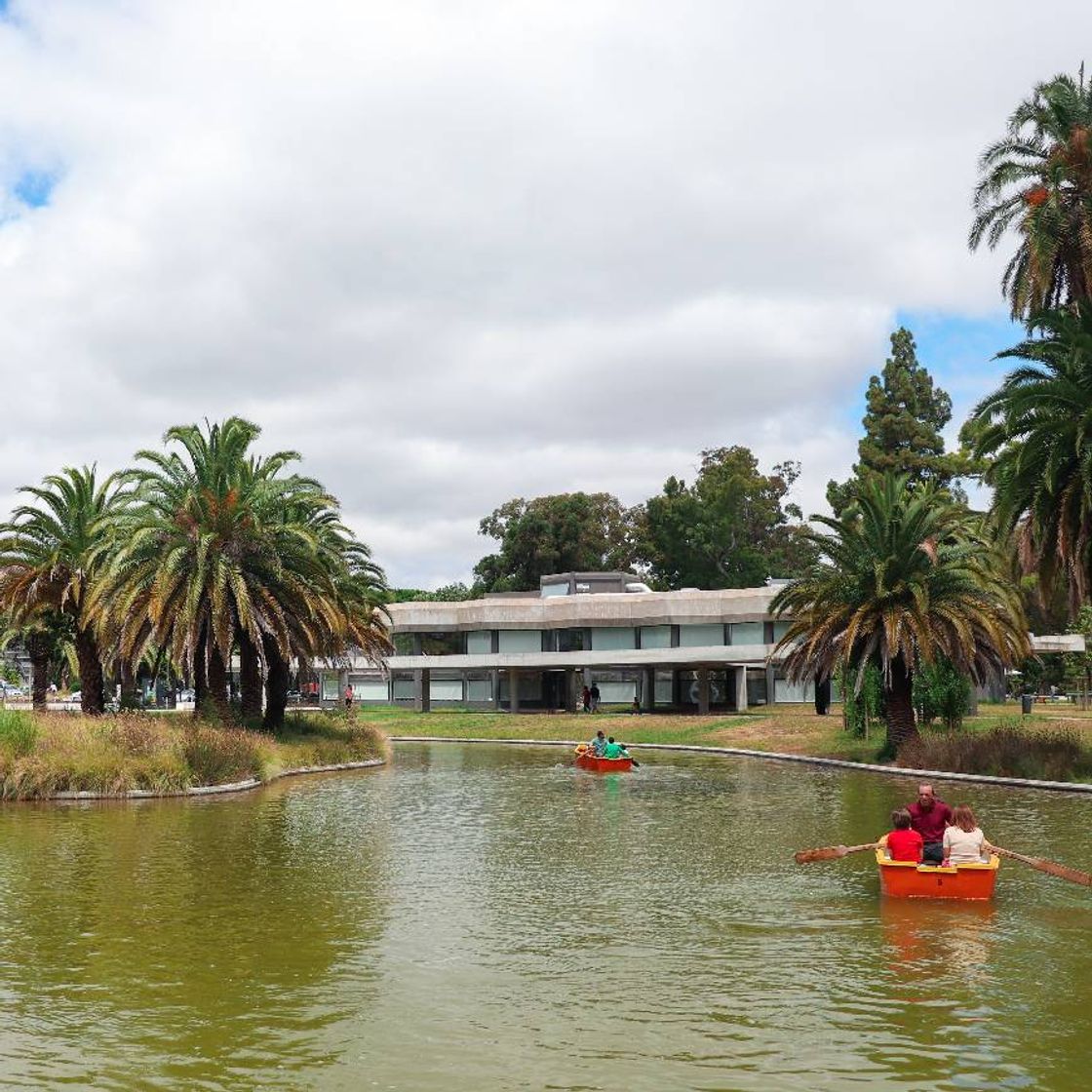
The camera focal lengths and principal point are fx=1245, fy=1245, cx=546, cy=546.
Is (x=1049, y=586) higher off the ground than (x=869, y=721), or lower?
higher

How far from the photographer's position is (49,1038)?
1097 cm

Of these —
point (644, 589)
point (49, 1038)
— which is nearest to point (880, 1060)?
point (49, 1038)

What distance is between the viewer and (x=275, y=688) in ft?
149

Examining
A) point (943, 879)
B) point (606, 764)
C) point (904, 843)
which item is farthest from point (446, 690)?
point (943, 879)

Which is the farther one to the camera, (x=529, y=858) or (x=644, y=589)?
(x=644, y=589)

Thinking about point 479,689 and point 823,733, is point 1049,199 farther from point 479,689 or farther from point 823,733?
point 479,689

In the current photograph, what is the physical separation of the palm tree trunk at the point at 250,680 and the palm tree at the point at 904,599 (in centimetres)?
1873

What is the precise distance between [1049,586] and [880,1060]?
24822 mm

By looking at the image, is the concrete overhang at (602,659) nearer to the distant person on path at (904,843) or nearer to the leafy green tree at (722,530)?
the leafy green tree at (722,530)

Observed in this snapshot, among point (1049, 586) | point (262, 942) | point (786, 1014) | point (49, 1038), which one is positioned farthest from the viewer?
A: point (1049, 586)

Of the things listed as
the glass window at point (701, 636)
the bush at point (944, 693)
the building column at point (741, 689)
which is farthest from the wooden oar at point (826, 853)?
the glass window at point (701, 636)

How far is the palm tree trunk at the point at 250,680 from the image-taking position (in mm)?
42781

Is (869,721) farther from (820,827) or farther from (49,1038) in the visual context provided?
(49,1038)

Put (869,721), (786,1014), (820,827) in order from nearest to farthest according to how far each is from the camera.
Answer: (786,1014) < (820,827) < (869,721)
